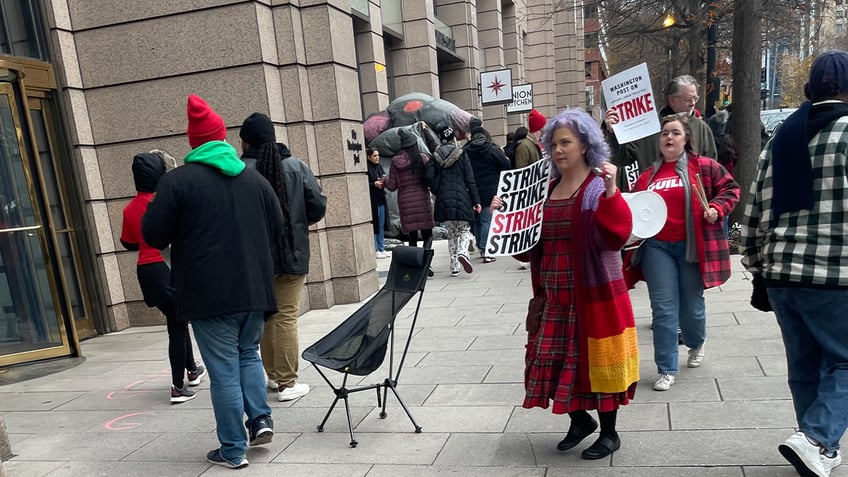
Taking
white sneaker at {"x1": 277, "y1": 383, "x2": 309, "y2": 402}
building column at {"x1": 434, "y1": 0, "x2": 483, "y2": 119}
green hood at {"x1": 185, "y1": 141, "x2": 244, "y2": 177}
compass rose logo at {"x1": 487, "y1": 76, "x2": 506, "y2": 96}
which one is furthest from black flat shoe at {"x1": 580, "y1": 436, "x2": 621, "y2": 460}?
building column at {"x1": 434, "y1": 0, "x2": 483, "y2": 119}

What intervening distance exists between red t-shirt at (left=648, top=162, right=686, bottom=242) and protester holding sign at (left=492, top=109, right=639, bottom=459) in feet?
4.04

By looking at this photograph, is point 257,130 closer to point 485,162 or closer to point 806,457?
point 806,457

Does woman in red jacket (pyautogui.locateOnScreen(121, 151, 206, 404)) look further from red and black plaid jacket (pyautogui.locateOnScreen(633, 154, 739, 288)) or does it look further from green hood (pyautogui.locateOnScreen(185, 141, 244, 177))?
red and black plaid jacket (pyautogui.locateOnScreen(633, 154, 739, 288))

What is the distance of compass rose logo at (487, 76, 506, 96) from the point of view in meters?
15.1

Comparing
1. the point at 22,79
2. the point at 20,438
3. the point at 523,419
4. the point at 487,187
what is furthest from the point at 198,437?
the point at 487,187

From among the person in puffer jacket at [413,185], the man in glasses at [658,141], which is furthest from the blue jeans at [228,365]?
the person in puffer jacket at [413,185]

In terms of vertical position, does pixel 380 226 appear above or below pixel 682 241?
below

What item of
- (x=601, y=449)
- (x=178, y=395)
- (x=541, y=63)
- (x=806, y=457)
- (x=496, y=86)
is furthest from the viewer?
(x=541, y=63)

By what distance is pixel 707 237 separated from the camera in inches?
163

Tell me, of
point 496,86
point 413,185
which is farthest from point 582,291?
point 496,86

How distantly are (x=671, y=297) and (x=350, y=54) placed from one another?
17.4 feet

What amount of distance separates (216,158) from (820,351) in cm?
318

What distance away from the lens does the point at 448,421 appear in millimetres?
4020

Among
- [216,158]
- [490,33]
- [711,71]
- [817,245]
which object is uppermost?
[490,33]
